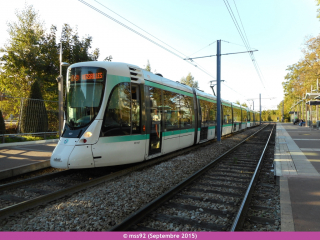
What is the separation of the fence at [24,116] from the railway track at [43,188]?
738 centimetres

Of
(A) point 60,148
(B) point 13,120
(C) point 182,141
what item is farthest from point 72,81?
(B) point 13,120

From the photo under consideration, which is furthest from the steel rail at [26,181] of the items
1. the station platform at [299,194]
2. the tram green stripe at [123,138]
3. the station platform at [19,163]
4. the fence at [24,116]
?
the fence at [24,116]

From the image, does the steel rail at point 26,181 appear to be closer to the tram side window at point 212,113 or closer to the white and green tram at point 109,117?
the white and green tram at point 109,117

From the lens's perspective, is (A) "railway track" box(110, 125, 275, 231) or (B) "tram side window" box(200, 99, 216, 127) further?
(B) "tram side window" box(200, 99, 216, 127)

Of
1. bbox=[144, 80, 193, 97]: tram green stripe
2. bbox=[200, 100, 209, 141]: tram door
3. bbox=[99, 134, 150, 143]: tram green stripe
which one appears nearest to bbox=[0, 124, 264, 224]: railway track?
bbox=[99, 134, 150, 143]: tram green stripe

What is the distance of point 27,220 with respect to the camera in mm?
4094

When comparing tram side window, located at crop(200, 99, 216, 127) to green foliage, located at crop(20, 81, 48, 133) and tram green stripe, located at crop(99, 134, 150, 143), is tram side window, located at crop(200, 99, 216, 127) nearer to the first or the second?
tram green stripe, located at crop(99, 134, 150, 143)

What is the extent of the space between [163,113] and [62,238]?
611 centimetres

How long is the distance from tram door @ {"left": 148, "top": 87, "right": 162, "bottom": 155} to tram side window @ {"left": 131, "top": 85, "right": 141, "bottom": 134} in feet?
2.12

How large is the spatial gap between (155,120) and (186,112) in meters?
3.36

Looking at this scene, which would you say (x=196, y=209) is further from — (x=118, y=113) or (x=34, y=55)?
(x=34, y=55)

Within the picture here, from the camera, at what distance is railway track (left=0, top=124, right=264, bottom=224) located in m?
4.66

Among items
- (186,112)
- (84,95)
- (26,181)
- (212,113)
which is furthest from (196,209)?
(212,113)

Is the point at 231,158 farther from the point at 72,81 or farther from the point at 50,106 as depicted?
the point at 50,106
